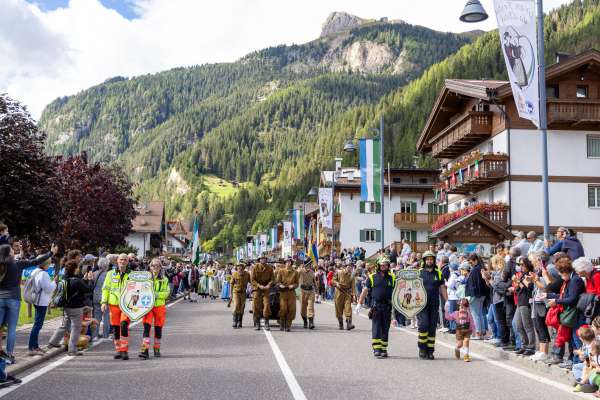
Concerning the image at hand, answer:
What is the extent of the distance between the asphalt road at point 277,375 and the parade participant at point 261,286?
153 inches

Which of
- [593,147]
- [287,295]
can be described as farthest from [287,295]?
[593,147]

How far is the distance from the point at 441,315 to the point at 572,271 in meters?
8.50

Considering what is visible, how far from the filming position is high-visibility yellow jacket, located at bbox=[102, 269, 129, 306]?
13250 millimetres

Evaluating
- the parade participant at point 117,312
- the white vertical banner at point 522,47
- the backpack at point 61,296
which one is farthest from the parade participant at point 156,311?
the white vertical banner at point 522,47

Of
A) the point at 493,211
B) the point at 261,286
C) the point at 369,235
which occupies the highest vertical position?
the point at 493,211

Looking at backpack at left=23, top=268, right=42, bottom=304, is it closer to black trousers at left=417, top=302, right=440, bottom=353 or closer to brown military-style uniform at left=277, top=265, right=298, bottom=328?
black trousers at left=417, top=302, right=440, bottom=353

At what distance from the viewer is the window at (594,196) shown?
40125mm

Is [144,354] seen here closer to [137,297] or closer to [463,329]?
[137,297]

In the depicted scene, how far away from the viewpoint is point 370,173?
31.1 meters

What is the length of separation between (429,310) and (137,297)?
5.18 metres

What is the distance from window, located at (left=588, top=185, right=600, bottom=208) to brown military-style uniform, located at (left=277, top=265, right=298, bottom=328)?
25176 millimetres

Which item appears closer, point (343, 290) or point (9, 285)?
point (9, 285)

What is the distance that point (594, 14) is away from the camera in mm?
142000

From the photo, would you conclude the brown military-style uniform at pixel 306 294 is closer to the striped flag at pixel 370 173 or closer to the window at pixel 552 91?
the striped flag at pixel 370 173
